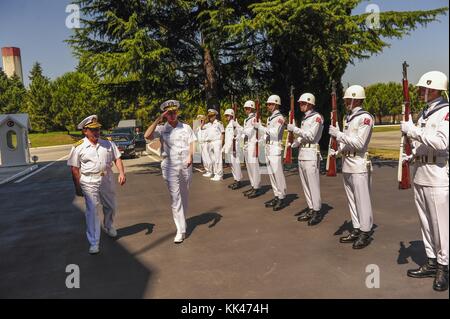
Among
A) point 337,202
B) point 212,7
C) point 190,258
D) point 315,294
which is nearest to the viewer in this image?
point 315,294

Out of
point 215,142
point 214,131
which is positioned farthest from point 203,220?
point 214,131

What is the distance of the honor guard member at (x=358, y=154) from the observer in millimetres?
5090

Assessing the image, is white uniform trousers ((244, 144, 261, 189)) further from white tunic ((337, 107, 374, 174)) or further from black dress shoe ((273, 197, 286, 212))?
white tunic ((337, 107, 374, 174))

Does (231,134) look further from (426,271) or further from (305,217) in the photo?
(426,271)

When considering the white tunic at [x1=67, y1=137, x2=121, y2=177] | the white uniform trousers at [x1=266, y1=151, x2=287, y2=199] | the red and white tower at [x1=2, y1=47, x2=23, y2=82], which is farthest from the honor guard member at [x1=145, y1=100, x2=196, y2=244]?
the red and white tower at [x1=2, y1=47, x2=23, y2=82]

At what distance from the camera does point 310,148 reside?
638 centimetres

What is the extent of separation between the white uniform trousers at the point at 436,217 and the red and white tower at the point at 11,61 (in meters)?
110

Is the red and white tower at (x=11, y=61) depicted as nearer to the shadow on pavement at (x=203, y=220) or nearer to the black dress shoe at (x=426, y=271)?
the shadow on pavement at (x=203, y=220)

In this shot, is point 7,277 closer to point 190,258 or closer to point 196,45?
point 190,258

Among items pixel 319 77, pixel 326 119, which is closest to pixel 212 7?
pixel 319 77

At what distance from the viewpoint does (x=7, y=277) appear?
475cm

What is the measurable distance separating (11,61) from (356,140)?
4341 inches

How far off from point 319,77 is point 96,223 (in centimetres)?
1253

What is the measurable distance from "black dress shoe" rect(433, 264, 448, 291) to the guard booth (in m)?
21.3
